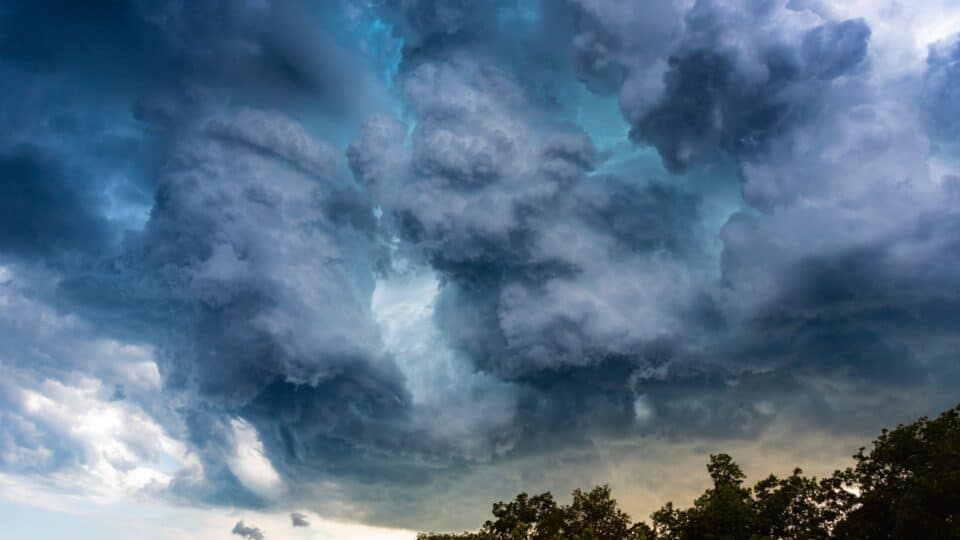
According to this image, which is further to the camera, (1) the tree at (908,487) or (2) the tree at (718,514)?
(2) the tree at (718,514)

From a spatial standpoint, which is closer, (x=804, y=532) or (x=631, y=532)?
(x=804, y=532)

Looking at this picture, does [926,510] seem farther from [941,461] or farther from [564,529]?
[564,529]

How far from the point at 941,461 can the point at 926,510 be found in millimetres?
3868

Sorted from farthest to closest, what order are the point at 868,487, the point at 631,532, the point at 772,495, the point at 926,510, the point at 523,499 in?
the point at 523,499 → the point at 631,532 → the point at 772,495 → the point at 868,487 → the point at 926,510

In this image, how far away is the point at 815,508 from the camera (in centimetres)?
6097

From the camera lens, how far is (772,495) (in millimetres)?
63125

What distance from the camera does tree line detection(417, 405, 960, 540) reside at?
4825 cm

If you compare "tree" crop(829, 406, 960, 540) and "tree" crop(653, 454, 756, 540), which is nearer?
"tree" crop(829, 406, 960, 540)

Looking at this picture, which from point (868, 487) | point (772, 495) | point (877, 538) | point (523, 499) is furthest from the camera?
point (523, 499)

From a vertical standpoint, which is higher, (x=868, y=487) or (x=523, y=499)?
(x=523, y=499)

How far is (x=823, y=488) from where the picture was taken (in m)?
61.0

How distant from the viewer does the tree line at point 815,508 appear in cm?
4825

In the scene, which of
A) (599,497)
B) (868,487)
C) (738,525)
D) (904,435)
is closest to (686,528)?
(738,525)

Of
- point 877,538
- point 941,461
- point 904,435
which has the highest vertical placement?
point 904,435
